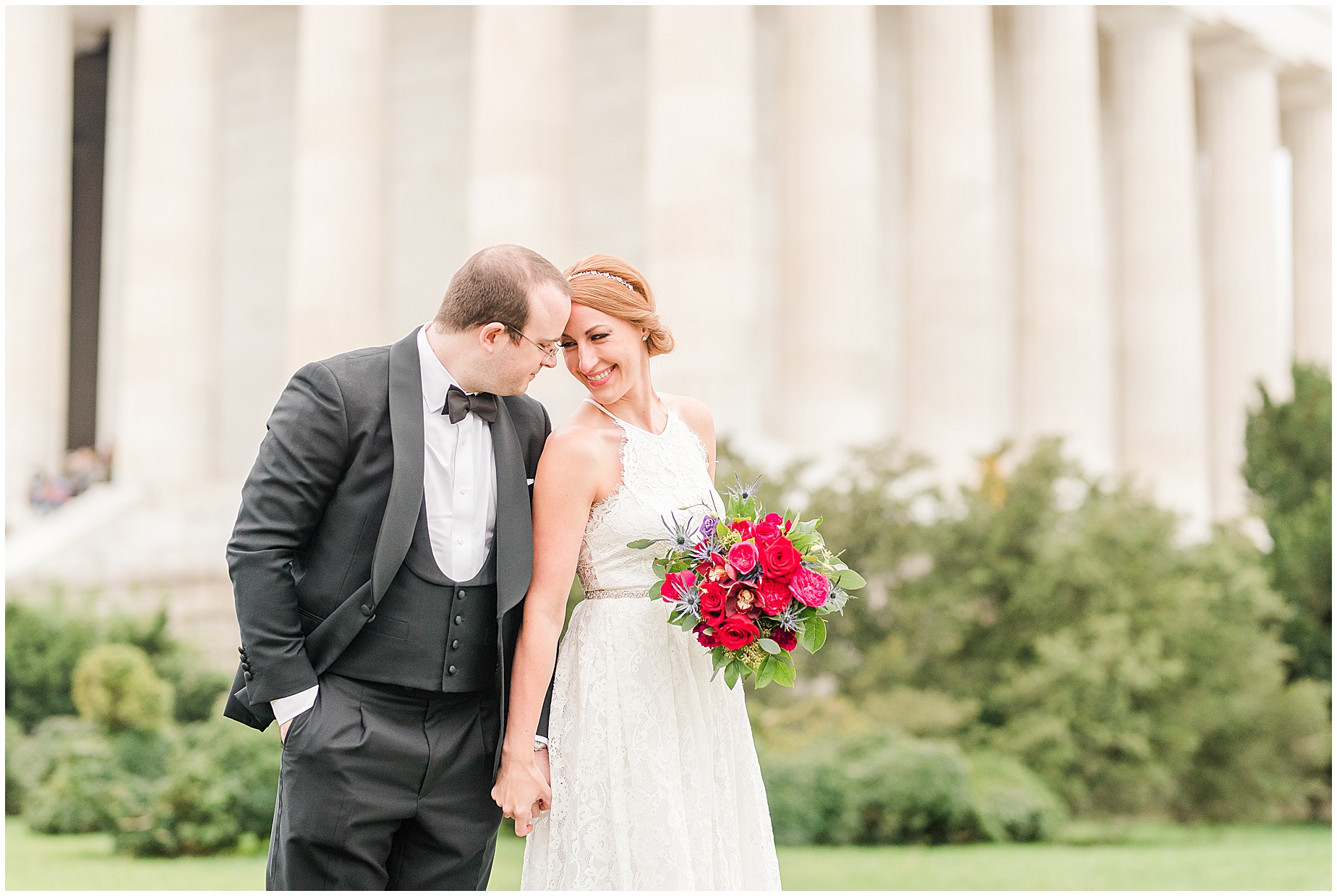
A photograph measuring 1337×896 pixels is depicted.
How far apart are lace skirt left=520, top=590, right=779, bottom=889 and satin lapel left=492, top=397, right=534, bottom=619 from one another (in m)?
0.63

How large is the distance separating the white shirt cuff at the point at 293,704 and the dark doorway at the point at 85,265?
4939 centimetres

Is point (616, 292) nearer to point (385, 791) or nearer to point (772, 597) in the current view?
point (772, 597)

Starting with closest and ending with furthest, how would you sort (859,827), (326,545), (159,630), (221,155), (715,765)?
(326,545) < (715,765) < (859,827) < (159,630) < (221,155)

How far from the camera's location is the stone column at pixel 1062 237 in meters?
41.6

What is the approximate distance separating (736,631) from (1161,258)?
1725 inches

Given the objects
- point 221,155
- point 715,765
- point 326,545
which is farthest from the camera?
point 221,155

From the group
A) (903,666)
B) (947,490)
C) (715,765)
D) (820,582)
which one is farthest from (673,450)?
(947,490)

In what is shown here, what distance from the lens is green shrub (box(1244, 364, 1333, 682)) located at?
22156mm

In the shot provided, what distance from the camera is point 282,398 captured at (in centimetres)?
595

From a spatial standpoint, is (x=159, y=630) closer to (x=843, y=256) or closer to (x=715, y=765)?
(x=715, y=765)

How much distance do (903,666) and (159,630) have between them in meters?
11.7

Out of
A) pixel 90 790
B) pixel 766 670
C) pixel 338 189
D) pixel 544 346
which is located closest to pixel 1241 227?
pixel 338 189

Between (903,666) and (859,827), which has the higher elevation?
(903,666)

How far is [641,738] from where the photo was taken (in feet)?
20.5
